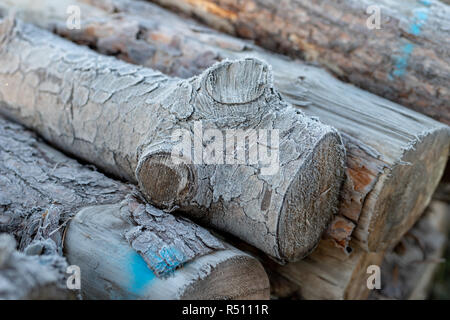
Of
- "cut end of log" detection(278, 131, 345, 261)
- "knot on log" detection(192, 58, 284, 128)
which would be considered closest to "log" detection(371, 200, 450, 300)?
"cut end of log" detection(278, 131, 345, 261)

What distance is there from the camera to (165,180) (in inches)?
49.9

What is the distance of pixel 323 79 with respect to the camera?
65.5 inches

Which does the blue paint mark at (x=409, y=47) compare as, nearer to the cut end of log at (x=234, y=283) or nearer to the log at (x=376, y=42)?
the log at (x=376, y=42)

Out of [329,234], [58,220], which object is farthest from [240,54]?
[58,220]

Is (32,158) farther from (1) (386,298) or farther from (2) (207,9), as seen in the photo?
(1) (386,298)

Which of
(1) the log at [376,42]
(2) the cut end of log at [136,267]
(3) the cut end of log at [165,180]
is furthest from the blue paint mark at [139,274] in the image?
(1) the log at [376,42]

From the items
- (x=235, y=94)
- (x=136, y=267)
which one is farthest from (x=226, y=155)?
(x=136, y=267)

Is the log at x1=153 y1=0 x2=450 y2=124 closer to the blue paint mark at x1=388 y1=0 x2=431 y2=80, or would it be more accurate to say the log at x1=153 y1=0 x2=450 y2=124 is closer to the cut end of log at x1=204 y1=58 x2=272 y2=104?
the blue paint mark at x1=388 y1=0 x2=431 y2=80

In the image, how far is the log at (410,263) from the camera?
79.6 inches

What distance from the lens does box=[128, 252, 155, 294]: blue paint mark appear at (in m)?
1.10

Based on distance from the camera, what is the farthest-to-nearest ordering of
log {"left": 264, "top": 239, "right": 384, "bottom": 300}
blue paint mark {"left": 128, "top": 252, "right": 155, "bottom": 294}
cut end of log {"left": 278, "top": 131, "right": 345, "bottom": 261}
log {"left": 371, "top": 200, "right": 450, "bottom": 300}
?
log {"left": 371, "top": 200, "right": 450, "bottom": 300} < log {"left": 264, "top": 239, "right": 384, "bottom": 300} < cut end of log {"left": 278, "top": 131, "right": 345, "bottom": 261} < blue paint mark {"left": 128, "top": 252, "right": 155, "bottom": 294}

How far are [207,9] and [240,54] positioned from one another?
44cm

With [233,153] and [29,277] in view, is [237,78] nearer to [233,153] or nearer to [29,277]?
[233,153]
